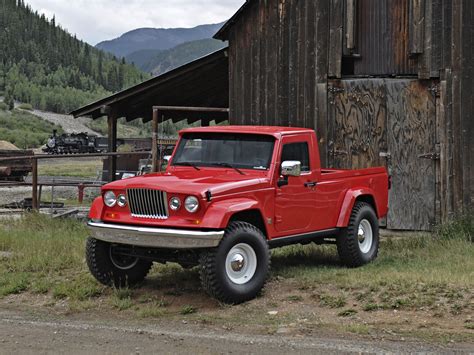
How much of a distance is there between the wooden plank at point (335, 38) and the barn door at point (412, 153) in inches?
39.3

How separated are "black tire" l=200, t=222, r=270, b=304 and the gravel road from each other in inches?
22.4

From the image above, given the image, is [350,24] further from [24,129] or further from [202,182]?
[24,129]

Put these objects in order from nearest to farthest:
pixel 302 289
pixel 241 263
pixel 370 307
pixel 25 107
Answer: pixel 370 307 < pixel 241 263 < pixel 302 289 < pixel 25 107

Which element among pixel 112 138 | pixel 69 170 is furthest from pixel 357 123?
pixel 69 170

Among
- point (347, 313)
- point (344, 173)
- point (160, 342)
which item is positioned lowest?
point (160, 342)

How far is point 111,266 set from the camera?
29.0 feet

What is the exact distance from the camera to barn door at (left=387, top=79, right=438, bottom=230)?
12.9m

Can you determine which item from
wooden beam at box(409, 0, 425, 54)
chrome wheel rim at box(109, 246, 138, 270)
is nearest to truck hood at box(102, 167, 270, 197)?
chrome wheel rim at box(109, 246, 138, 270)

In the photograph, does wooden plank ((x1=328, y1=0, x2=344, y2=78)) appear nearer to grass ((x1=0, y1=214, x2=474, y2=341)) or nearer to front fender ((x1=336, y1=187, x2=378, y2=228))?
grass ((x1=0, y1=214, x2=474, y2=341))

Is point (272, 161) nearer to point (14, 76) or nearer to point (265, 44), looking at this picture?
point (265, 44)

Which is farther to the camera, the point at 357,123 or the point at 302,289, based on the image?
the point at 357,123

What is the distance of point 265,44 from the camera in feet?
46.7

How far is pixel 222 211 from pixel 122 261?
1.86 metres

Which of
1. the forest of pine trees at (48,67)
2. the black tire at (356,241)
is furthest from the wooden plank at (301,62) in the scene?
the forest of pine trees at (48,67)
